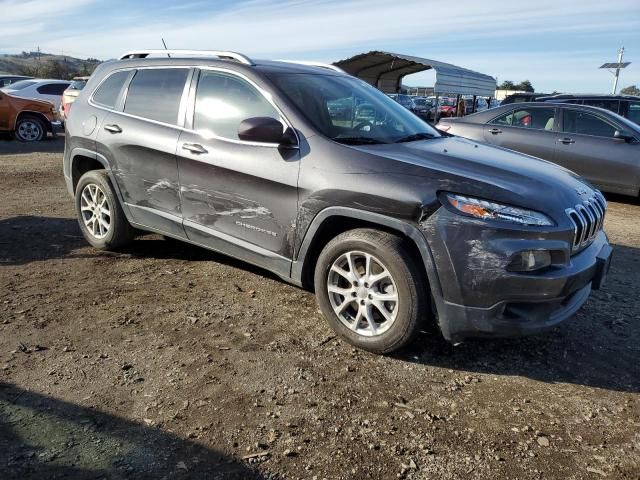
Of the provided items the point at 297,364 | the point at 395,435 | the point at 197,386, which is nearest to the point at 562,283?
the point at 395,435

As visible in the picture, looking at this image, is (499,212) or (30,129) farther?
(30,129)

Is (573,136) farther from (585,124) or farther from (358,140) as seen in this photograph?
(358,140)

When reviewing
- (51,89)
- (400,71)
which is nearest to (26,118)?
(51,89)

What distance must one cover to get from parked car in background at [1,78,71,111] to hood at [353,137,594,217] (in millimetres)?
15948

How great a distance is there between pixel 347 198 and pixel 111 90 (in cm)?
291

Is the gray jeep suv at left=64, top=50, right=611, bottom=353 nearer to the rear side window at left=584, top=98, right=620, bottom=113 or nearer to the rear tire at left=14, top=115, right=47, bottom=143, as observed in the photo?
the rear side window at left=584, top=98, right=620, bottom=113

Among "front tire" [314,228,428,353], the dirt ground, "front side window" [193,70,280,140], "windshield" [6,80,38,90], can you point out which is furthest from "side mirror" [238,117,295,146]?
"windshield" [6,80,38,90]

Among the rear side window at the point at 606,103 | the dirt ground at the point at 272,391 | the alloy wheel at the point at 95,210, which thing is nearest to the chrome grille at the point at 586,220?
the dirt ground at the point at 272,391

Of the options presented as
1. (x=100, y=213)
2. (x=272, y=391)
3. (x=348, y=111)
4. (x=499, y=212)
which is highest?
(x=348, y=111)

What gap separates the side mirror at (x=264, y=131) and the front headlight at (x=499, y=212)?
1241mm

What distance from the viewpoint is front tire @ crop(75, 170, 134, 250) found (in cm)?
486

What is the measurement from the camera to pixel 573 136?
8.41 metres

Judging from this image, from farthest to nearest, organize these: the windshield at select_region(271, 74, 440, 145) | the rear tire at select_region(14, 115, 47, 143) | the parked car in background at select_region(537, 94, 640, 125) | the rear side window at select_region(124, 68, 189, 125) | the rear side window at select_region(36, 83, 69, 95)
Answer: the rear side window at select_region(36, 83, 69, 95)
the rear tire at select_region(14, 115, 47, 143)
the parked car in background at select_region(537, 94, 640, 125)
the rear side window at select_region(124, 68, 189, 125)
the windshield at select_region(271, 74, 440, 145)

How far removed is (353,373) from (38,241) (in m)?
3.90
